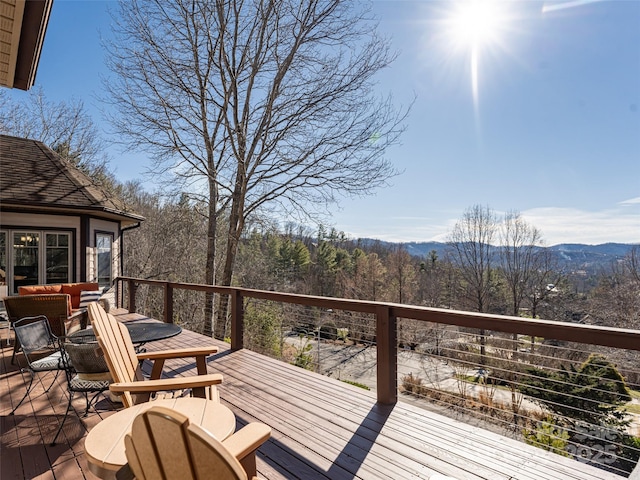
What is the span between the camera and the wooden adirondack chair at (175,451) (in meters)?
0.88

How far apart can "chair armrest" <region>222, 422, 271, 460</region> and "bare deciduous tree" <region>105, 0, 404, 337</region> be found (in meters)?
8.98

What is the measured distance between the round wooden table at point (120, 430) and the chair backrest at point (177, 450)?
0.26 m

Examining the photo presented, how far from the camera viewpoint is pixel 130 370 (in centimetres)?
243

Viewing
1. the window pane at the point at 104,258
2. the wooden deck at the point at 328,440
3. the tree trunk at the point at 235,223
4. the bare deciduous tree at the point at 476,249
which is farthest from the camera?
the bare deciduous tree at the point at 476,249

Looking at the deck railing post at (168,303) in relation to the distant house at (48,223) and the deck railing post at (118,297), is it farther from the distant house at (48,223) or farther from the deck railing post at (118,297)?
the deck railing post at (118,297)

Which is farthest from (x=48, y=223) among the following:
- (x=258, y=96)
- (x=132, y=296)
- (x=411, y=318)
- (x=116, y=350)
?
(x=411, y=318)

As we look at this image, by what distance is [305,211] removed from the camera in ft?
35.9

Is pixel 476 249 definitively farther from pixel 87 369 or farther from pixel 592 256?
pixel 87 369

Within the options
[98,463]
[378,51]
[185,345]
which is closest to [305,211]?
[378,51]

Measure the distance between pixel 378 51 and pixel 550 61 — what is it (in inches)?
262

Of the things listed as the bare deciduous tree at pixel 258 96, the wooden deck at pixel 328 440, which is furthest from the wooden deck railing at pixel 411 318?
the bare deciduous tree at pixel 258 96

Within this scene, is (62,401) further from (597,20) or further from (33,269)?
(597,20)

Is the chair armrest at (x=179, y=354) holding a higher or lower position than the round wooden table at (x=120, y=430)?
higher

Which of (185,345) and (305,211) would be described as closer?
(185,345)
